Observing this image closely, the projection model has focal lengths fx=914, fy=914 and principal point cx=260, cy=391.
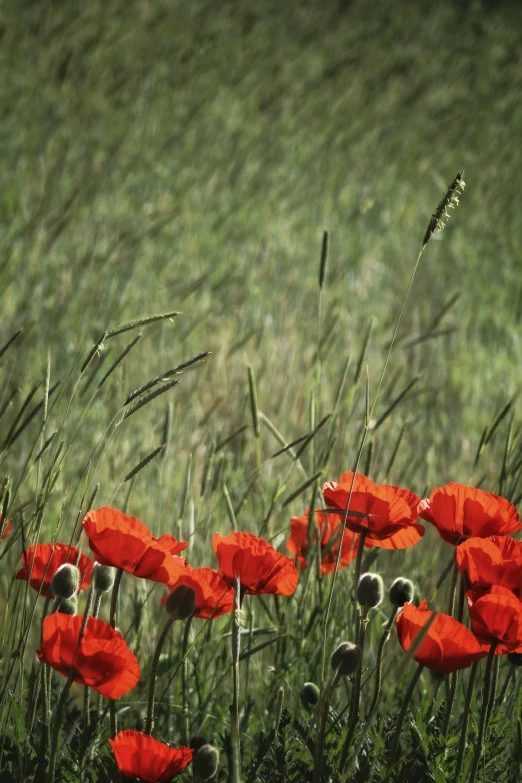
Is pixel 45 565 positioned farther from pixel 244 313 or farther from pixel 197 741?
pixel 244 313

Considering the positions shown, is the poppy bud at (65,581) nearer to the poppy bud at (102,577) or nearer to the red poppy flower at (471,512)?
the poppy bud at (102,577)

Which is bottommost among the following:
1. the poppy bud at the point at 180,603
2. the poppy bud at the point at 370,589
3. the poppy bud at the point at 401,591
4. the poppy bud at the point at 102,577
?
the poppy bud at the point at 401,591

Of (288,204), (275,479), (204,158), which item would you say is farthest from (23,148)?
(275,479)

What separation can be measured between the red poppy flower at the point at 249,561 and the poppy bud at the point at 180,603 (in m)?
0.05

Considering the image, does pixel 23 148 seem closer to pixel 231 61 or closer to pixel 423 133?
pixel 231 61

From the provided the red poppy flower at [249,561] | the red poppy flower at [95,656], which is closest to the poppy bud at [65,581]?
the red poppy flower at [95,656]

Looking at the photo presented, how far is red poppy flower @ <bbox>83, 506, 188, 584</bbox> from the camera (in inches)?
35.0

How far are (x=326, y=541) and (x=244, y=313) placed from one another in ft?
4.89

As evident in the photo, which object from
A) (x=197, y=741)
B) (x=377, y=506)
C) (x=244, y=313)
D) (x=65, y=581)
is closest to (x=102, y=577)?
(x=65, y=581)

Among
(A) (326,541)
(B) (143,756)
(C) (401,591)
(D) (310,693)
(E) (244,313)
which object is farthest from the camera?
(E) (244,313)

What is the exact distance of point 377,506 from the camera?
98 cm

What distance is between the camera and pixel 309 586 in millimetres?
1405

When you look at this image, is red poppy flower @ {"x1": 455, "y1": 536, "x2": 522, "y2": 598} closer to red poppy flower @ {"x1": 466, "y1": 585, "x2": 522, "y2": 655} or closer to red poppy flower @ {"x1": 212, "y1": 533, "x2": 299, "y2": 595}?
red poppy flower @ {"x1": 466, "y1": 585, "x2": 522, "y2": 655}

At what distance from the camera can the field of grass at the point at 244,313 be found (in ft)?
4.05
